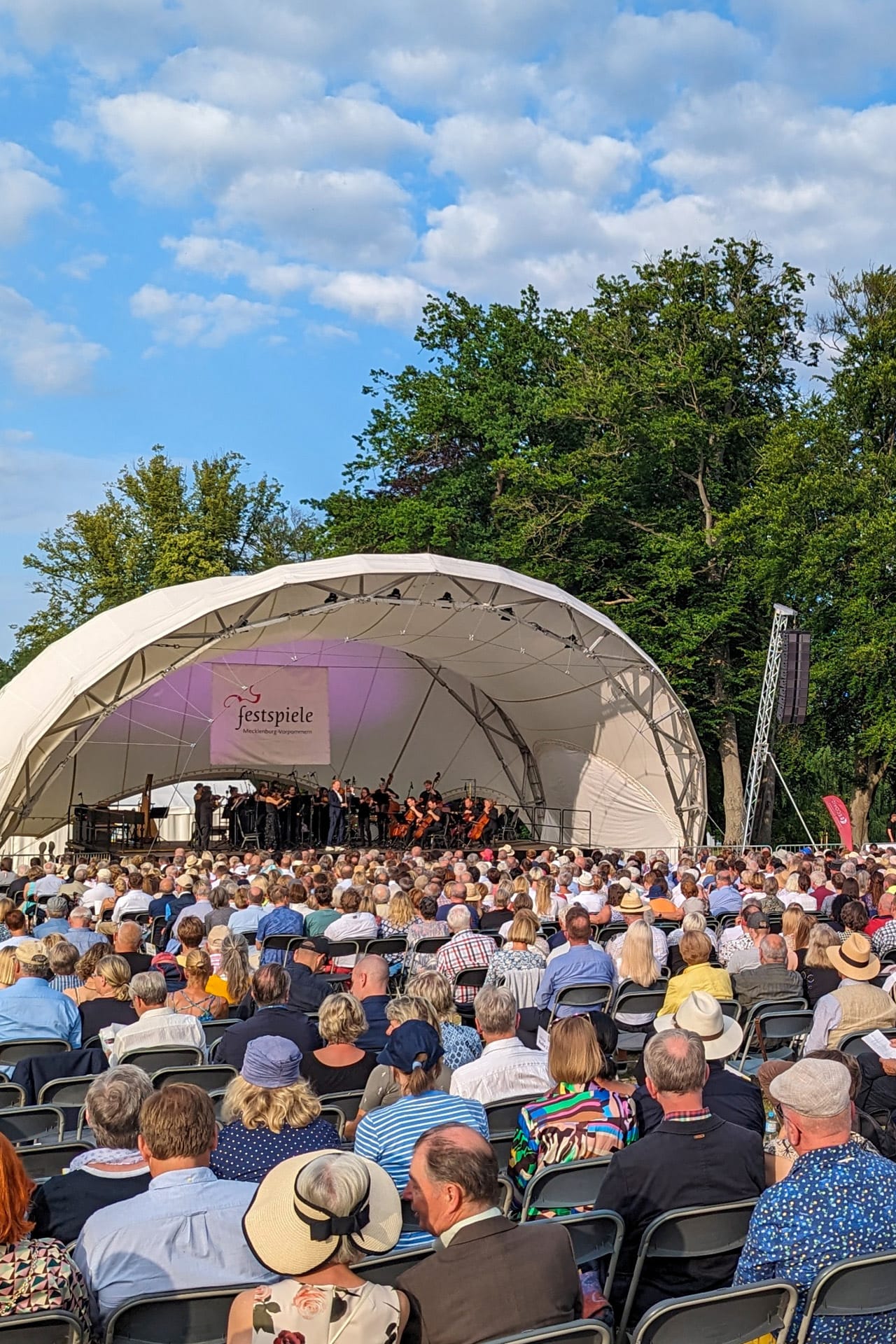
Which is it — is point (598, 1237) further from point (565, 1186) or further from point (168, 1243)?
point (168, 1243)

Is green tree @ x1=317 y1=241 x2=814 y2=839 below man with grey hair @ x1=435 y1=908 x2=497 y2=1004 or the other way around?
the other way around

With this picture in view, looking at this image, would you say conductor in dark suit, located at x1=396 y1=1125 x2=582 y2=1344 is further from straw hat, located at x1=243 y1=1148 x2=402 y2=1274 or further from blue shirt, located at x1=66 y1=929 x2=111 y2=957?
blue shirt, located at x1=66 y1=929 x2=111 y2=957

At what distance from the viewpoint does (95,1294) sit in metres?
2.90

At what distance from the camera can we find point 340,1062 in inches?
204

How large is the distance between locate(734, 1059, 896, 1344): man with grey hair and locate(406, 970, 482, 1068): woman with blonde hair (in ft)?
7.56

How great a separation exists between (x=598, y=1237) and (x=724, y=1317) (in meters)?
0.56

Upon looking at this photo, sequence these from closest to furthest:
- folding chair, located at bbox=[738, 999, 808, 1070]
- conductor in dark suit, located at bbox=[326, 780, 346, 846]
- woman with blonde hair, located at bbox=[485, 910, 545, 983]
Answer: folding chair, located at bbox=[738, 999, 808, 1070]
woman with blonde hair, located at bbox=[485, 910, 545, 983]
conductor in dark suit, located at bbox=[326, 780, 346, 846]

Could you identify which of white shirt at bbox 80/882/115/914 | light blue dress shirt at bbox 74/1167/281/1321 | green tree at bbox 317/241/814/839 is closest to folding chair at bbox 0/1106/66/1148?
light blue dress shirt at bbox 74/1167/281/1321

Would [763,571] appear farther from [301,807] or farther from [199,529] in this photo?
[199,529]

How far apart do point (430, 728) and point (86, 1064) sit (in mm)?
22047

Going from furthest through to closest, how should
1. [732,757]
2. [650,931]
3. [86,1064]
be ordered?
[732,757], [650,931], [86,1064]

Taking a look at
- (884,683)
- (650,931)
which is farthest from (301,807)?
(650,931)

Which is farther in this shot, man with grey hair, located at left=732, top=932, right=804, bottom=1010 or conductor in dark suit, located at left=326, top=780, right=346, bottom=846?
conductor in dark suit, located at left=326, top=780, right=346, bottom=846

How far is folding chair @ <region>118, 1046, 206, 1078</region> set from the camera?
5.41m
